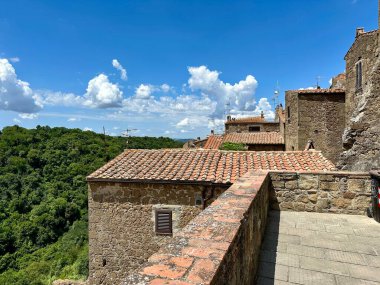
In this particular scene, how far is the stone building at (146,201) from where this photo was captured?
835 centimetres

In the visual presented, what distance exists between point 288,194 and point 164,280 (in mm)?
4198

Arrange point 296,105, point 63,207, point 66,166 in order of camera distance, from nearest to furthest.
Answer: point 296,105 < point 63,207 < point 66,166

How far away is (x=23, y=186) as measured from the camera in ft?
116

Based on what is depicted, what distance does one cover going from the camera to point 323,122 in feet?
55.6

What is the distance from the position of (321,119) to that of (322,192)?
13881 millimetres

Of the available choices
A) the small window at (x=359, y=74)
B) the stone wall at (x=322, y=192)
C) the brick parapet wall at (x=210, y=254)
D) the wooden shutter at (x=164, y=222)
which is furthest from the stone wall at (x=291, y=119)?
the brick parapet wall at (x=210, y=254)

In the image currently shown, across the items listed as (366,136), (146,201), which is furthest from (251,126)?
(366,136)

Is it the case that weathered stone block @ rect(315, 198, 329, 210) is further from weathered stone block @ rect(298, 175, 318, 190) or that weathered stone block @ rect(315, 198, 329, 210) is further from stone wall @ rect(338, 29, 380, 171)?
stone wall @ rect(338, 29, 380, 171)

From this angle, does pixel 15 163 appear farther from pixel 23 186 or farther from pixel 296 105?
pixel 296 105

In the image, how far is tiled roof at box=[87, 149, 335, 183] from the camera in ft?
27.8

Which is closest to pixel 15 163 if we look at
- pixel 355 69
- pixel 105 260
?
pixel 105 260

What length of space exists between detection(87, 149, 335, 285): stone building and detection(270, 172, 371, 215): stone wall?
3.05 m

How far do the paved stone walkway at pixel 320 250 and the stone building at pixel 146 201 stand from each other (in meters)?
3.84

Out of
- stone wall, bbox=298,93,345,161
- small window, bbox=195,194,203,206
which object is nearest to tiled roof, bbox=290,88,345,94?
stone wall, bbox=298,93,345,161
